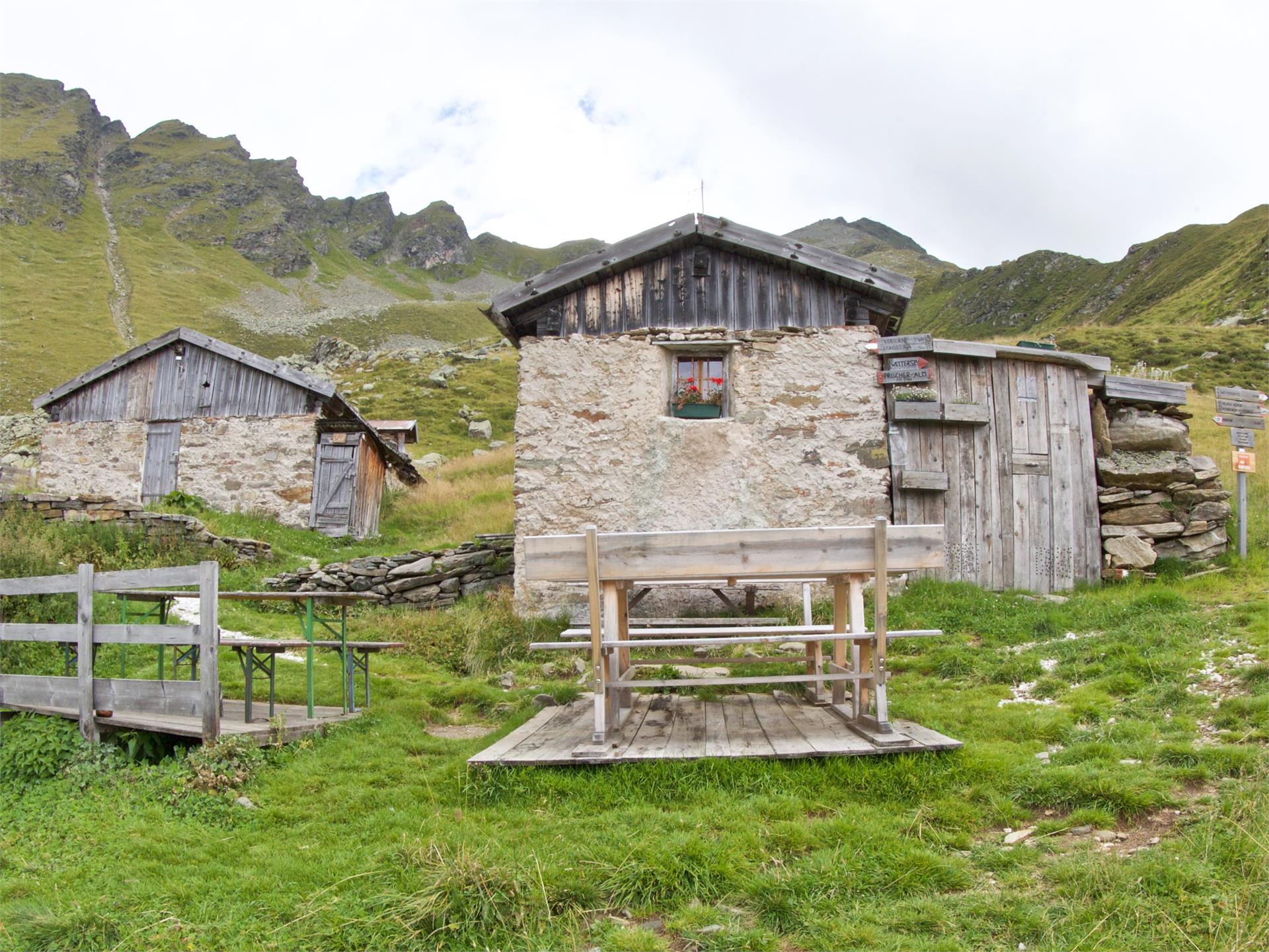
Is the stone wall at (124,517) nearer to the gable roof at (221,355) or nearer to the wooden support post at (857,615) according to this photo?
the gable roof at (221,355)

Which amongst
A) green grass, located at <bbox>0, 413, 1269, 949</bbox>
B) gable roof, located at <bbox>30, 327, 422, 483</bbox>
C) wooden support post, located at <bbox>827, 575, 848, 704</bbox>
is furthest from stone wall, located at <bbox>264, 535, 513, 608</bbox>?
gable roof, located at <bbox>30, 327, 422, 483</bbox>

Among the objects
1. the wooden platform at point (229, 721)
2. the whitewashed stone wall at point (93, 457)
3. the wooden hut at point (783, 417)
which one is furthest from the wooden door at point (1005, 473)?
the whitewashed stone wall at point (93, 457)

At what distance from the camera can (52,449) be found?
17.8 m

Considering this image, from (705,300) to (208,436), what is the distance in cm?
1262

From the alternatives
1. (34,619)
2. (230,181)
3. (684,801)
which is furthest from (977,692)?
(230,181)

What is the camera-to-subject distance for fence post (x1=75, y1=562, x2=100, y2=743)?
220 inches

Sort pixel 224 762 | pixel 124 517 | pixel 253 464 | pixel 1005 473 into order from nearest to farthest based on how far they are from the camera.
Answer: pixel 224 762 → pixel 1005 473 → pixel 124 517 → pixel 253 464

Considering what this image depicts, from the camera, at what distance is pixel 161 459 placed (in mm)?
17422

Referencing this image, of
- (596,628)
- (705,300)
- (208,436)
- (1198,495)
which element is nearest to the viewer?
(596,628)

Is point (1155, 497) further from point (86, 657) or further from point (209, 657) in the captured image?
point (86, 657)

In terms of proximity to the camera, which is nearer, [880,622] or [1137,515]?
[880,622]

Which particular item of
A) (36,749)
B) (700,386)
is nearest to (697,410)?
(700,386)

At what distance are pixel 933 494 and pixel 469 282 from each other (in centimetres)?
14515

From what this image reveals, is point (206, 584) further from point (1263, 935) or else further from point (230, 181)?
point (230, 181)
